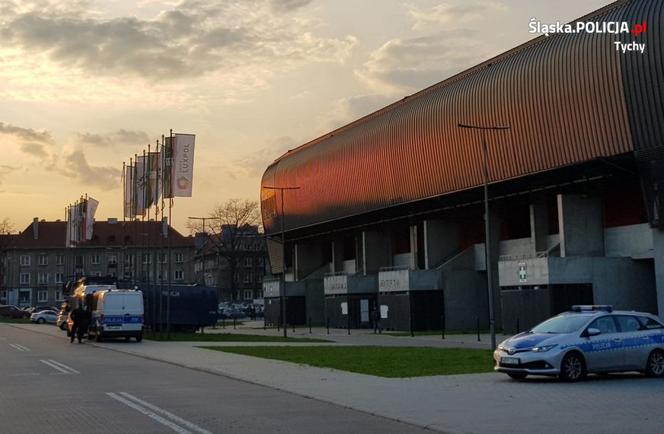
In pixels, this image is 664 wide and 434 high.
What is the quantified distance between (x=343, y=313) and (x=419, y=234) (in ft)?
27.0

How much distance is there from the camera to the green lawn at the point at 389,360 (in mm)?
21875

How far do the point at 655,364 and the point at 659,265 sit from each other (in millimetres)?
22997

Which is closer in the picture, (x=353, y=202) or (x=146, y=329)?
(x=146, y=329)

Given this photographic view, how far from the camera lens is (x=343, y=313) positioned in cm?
6475

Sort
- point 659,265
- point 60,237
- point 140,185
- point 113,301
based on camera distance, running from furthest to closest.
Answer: point 60,237
point 140,185
point 113,301
point 659,265

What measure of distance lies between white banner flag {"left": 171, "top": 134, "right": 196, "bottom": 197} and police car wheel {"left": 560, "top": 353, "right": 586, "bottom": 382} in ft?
99.1

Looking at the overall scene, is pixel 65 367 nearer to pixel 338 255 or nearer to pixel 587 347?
pixel 587 347

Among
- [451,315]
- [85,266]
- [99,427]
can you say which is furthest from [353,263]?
[85,266]

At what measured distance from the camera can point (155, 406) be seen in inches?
588

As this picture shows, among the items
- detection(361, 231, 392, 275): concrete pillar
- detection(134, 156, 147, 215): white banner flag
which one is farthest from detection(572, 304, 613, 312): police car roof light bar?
detection(361, 231, 392, 275): concrete pillar

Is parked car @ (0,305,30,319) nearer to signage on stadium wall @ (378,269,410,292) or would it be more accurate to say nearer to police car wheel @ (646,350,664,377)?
signage on stadium wall @ (378,269,410,292)

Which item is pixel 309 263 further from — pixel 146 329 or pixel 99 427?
pixel 99 427

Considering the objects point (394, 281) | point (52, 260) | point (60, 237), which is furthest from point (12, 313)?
point (394, 281)

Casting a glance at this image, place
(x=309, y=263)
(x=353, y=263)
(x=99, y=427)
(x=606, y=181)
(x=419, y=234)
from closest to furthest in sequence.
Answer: (x=99, y=427)
(x=606, y=181)
(x=419, y=234)
(x=353, y=263)
(x=309, y=263)
